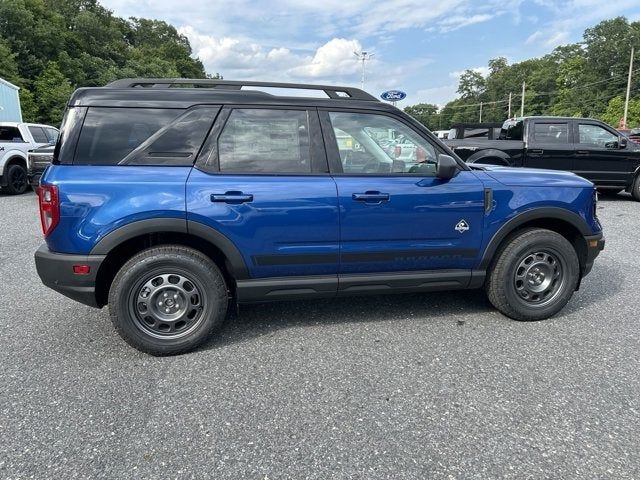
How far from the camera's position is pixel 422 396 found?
2840mm

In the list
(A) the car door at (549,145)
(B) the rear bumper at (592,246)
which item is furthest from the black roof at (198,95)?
(A) the car door at (549,145)

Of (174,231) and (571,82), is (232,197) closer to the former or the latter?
(174,231)

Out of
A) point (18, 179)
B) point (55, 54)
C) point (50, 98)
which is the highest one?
point (55, 54)

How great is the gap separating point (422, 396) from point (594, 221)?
94.0 inches

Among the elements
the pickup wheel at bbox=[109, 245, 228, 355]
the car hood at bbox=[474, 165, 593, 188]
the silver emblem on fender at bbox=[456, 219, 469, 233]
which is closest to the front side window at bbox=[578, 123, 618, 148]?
the car hood at bbox=[474, 165, 593, 188]

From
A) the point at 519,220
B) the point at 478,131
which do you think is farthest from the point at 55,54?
the point at 519,220

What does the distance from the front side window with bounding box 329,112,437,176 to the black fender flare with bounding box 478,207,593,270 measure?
2.45ft

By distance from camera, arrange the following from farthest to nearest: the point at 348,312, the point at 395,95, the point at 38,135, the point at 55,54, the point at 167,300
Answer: the point at 55,54 < the point at 395,95 < the point at 38,135 < the point at 348,312 < the point at 167,300

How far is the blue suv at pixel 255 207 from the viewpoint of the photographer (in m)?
3.19

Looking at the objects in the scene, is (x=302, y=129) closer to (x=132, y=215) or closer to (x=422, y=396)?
(x=132, y=215)

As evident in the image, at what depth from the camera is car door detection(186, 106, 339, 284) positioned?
327 centimetres

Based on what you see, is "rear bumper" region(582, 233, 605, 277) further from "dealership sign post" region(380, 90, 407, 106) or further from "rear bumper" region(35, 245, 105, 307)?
"dealership sign post" region(380, 90, 407, 106)

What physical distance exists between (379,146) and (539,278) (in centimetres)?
176

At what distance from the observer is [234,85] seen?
11.9 feet
